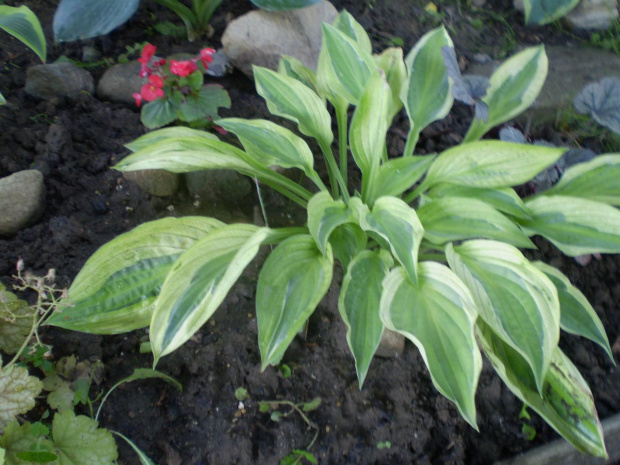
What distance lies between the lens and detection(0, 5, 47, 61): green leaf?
4.61 feet

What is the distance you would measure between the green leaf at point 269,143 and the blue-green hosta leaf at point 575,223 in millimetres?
617

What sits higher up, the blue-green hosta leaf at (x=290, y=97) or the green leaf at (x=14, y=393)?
the blue-green hosta leaf at (x=290, y=97)

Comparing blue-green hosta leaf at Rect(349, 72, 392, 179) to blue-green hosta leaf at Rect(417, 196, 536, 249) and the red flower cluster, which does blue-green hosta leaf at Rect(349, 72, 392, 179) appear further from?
the red flower cluster

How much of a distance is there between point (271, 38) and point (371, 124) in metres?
0.78

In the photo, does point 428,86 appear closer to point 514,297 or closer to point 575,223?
point 575,223

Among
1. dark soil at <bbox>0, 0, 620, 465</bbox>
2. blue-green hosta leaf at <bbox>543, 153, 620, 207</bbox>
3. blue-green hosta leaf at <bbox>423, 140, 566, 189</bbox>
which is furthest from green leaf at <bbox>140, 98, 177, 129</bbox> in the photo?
blue-green hosta leaf at <bbox>543, 153, 620, 207</bbox>

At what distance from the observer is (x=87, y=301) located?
3.48ft

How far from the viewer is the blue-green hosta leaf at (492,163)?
1.14 metres

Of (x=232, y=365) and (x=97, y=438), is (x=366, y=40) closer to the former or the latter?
(x=232, y=365)

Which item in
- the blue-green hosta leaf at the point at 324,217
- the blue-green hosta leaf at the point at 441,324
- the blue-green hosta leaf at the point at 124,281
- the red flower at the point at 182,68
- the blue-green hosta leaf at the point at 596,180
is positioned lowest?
the blue-green hosta leaf at the point at 124,281

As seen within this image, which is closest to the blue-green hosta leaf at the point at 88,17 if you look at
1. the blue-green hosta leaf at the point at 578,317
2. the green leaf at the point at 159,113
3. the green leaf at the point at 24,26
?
the green leaf at the point at 24,26

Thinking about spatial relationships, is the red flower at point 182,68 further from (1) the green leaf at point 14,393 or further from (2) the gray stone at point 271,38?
(1) the green leaf at point 14,393

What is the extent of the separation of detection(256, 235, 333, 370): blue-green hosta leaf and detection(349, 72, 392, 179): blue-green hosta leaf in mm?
277

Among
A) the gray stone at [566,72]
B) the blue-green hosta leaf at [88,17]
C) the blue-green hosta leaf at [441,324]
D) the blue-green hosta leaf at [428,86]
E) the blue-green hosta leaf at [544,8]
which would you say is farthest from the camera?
the gray stone at [566,72]
